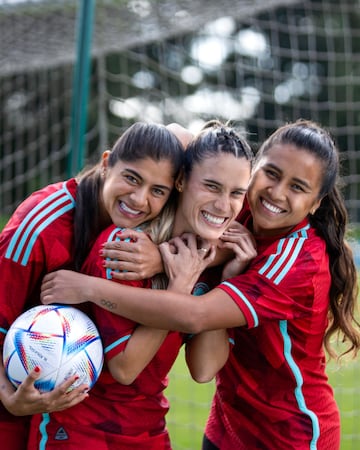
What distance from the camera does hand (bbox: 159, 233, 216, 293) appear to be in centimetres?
212

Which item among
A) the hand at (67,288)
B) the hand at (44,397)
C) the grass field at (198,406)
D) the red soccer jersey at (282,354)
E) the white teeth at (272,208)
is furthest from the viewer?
the grass field at (198,406)

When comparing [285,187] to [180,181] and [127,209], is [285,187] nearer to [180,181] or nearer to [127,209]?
[180,181]

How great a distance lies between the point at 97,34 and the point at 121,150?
457 cm

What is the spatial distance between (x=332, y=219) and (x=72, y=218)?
871 millimetres

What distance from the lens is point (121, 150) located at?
2.18 m

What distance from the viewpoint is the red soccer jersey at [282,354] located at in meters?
2.18

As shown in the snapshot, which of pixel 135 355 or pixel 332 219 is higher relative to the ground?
pixel 332 219

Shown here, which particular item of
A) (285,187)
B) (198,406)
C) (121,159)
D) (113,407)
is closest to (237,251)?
(285,187)

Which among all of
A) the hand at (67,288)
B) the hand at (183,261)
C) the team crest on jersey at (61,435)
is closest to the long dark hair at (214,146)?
the hand at (183,261)

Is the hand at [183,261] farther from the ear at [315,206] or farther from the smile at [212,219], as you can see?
the ear at [315,206]

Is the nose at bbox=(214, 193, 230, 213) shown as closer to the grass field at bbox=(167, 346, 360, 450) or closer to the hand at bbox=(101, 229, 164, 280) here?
the hand at bbox=(101, 229, 164, 280)

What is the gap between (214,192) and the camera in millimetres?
2143

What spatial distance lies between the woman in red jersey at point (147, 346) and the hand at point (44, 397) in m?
0.10

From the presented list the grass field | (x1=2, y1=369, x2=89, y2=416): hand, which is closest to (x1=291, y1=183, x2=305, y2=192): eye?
(x1=2, y1=369, x2=89, y2=416): hand
